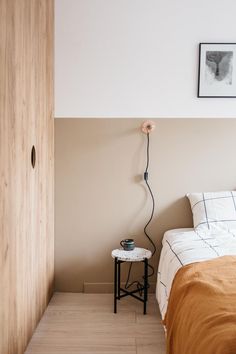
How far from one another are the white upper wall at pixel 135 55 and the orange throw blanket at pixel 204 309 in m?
1.47

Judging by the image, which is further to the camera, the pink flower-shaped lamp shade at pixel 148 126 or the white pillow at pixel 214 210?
the pink flower-shaped lamp shade at pixel 148 126

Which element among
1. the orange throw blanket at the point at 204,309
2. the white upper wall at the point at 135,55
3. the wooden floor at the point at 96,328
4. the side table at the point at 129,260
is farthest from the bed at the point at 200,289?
the white upper wall at the point at 135,55

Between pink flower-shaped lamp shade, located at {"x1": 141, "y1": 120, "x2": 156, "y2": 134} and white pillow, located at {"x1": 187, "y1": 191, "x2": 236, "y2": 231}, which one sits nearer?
white pillow, located at {"x1": 187, "y1": 191, "x2": 236, "y2": 231}

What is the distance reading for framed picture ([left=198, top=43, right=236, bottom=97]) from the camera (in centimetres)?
311

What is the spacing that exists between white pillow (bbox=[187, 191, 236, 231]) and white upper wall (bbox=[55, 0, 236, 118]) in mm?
670

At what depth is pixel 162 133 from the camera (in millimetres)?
3154

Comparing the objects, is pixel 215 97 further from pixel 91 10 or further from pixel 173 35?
pixel 91 10

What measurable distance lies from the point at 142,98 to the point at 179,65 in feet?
1.31

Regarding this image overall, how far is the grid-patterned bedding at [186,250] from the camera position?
7.60 feet

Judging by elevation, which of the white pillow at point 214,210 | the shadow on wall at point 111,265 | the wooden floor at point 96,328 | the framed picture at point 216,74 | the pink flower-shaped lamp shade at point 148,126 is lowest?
the wooden floor at point 96,328

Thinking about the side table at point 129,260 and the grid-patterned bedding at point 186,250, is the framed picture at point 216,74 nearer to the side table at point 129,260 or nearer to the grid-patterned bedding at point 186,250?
the grid-patterned bedding at point 186,250

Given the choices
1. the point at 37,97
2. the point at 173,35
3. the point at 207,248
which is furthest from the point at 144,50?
the point at 207,248

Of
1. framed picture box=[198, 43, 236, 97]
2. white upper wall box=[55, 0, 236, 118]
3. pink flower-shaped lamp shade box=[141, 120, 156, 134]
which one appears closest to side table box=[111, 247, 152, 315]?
pink flower-shaped lamp shade box=[141, 120, 156, 134]

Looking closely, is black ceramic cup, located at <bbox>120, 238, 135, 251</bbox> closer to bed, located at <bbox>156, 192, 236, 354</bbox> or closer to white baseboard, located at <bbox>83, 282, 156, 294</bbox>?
bed, located at <bbox>156, 192, 236, 354</bbox>
